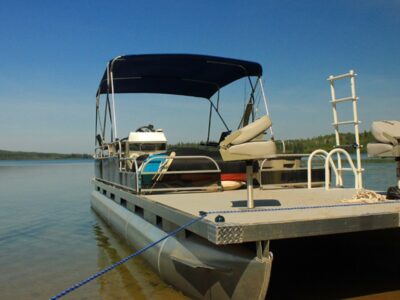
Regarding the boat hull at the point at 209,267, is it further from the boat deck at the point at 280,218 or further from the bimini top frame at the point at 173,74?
the bimini top frame at the point at 173,74

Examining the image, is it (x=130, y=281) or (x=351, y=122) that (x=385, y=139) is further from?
(x=130, y=281)

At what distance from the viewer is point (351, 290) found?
4.40 metres

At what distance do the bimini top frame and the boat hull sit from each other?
3715mm

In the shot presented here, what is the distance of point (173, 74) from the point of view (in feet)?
31.8

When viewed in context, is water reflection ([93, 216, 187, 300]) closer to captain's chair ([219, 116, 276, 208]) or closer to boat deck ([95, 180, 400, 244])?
boat deck ([95, 180, 400, 244])

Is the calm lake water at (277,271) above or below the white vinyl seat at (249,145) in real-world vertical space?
below

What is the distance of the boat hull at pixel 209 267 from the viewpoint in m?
3.29

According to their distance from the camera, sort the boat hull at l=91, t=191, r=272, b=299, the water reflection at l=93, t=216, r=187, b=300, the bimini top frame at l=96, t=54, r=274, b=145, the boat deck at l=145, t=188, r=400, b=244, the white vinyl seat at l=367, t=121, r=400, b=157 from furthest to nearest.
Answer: the bimini top frame at l=96, t=54, r=274, b=145
the water reflection at l=93, t=216, r=187, b=300
the white vinyl seat at l=367, t=121, r=400, b=157
the boat hull at l=91, t=191, r=272, b=299
the boat deck at l=145, t=188, r=400, b=244

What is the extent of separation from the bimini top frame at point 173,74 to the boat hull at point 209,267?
3.71 metres

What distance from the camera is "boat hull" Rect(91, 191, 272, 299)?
3.29 m

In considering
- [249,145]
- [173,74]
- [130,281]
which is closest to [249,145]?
[249,145]

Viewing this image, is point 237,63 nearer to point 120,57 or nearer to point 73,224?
point 120,57

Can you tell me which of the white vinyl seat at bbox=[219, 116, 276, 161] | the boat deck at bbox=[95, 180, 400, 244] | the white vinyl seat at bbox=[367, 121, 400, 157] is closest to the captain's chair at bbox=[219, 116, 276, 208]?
the white vinyl seat at bbox=[219, 116, 276, 161]

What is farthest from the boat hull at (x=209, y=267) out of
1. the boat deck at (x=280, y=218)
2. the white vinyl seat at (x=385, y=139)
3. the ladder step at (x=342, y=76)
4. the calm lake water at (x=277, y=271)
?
the ladder step at (x=342, y=76)
